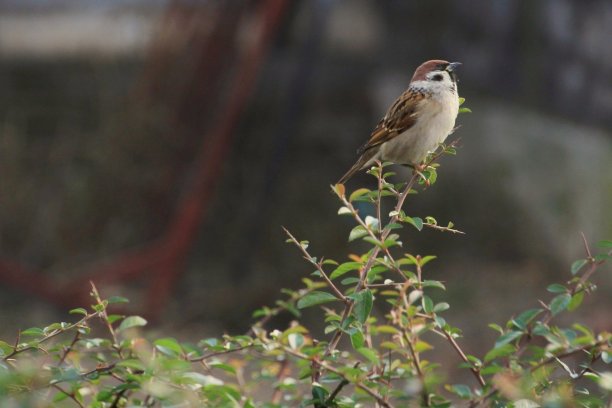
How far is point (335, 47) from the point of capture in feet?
16.6

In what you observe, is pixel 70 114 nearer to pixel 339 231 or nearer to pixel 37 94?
pixel 37 94

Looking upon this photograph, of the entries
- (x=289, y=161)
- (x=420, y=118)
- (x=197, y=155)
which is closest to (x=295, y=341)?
(x=420, y=118)

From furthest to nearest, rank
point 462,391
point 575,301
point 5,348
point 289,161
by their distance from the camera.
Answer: point 289,161 < point 5,348 < point 575,301 < point 462,391

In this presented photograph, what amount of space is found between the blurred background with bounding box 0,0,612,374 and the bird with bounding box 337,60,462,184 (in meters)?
2.10

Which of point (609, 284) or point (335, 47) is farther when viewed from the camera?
point (335, 47)

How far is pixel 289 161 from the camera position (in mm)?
5180

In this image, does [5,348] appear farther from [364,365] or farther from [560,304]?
[560,304]

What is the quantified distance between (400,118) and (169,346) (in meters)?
1.32

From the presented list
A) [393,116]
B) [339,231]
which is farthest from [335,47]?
[393,116]

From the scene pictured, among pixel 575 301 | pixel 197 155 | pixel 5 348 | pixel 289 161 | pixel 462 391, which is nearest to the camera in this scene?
pixel 462 391

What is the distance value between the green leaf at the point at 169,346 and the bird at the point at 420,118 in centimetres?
109

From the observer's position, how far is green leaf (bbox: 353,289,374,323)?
1330 millimetres

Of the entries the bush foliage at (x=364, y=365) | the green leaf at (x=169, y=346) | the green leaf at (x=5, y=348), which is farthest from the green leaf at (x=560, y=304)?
the green leaf at (x=5, y=348)

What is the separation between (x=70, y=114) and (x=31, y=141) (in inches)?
10.0
